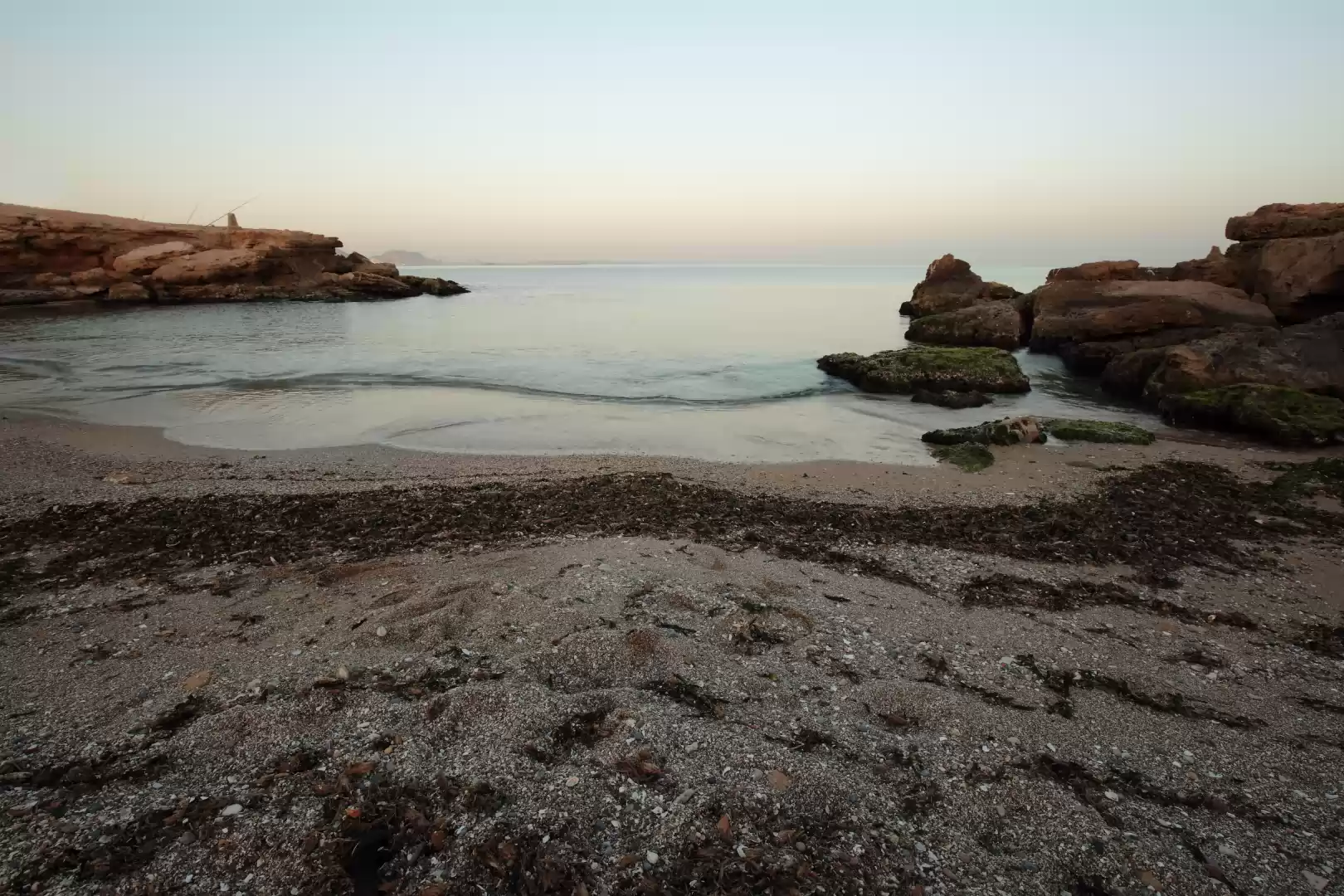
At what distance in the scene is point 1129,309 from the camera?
20.2 m

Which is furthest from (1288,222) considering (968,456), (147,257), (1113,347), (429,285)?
(429,285)

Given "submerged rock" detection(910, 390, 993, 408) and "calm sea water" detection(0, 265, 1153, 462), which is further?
"submerged rock" detection(910, 390, 993, 408)

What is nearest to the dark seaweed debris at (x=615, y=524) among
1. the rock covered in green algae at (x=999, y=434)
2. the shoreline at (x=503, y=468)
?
the shoreline at (x=503, y=468)

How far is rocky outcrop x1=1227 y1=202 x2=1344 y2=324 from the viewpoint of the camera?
18797mm

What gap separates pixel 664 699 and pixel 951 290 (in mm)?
37142

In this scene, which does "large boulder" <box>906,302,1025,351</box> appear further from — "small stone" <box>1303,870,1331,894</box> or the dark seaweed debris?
"small stone" <box>1303,870,1331,894</box>

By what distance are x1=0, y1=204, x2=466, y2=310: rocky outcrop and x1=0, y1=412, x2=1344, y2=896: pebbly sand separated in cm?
4906

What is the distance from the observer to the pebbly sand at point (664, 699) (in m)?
Result: 2.78

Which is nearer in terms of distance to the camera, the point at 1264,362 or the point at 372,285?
the point at 1264,362

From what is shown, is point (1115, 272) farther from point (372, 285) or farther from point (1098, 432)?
point (372, 285)

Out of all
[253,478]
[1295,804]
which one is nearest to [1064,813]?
[1295,804]

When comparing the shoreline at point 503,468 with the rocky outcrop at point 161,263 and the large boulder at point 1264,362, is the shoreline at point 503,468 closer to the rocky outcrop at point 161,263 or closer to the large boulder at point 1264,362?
the large boulder at point 1264,362

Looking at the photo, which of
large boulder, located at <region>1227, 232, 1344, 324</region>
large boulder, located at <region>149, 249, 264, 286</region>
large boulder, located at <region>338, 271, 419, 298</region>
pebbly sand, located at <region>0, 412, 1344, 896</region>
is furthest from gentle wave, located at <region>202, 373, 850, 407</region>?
large boulder, located at <region>338, 271, 419, 298</region>

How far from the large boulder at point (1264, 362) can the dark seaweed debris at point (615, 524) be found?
6528 millimetres
